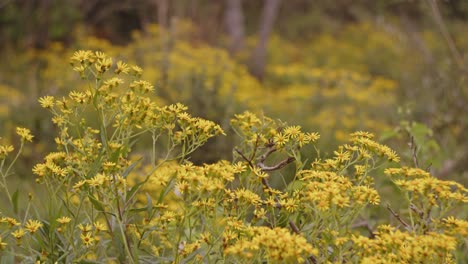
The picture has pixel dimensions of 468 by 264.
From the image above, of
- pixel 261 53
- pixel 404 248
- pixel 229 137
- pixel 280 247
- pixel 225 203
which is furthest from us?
pixel 261 53

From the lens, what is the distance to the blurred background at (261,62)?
16.9 feet

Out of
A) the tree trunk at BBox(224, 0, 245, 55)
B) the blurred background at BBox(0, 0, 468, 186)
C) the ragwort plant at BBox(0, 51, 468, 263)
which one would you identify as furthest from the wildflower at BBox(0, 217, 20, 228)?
the tree trunk at BBox(224, 0, 245, 55)

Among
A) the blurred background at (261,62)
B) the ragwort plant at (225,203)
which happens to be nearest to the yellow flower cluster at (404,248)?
the ragwort plant at (225,203)

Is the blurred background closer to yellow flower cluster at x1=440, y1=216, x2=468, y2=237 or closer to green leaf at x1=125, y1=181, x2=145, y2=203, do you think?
yellow flower cluster at x1=440, y1=216, x2=468, y2=237

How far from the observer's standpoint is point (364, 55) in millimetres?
11852

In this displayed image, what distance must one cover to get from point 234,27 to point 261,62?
1.15 metres

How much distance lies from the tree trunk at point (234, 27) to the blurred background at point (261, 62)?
0.8 inches

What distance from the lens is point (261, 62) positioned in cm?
1011

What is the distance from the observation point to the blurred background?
5.14 meters

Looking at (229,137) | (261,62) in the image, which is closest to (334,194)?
(229,137)

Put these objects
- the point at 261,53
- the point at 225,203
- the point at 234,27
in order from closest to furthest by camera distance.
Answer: the point at 225,203, the point at 261,53, the point at 234,27

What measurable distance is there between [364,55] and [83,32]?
528cm

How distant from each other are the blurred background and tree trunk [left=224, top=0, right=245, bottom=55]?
0.02 meters

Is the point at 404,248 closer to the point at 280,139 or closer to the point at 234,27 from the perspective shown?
the point at 280,139
